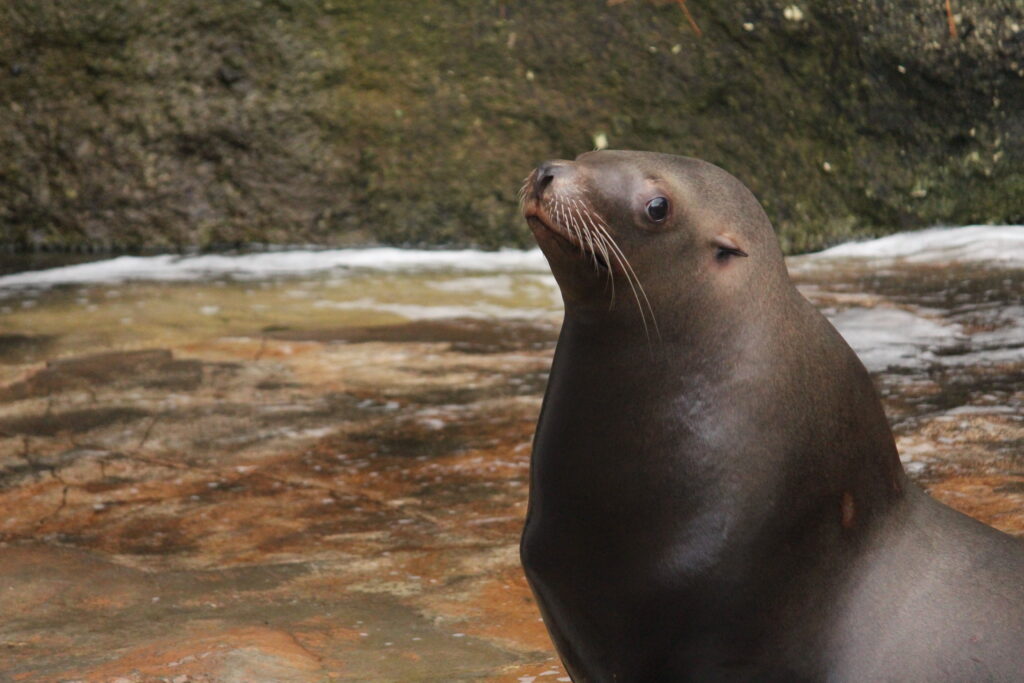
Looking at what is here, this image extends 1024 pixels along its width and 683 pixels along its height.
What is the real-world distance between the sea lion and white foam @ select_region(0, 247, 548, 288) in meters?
5.22

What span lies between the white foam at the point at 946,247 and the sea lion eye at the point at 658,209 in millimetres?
4718

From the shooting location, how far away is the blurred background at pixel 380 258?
314 cm

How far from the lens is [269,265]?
25.3ft

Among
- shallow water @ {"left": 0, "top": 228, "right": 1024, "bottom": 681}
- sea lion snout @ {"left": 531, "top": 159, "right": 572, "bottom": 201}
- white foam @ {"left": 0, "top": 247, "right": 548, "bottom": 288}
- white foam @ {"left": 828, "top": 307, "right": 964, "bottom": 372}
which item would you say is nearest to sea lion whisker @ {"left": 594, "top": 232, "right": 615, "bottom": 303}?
sea lion snout @ {"left": 531, "top": 159, "right": 572, "bottom": 201}

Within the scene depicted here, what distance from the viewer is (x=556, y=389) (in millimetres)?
2125

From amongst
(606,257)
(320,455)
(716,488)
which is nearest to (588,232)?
(606,257)

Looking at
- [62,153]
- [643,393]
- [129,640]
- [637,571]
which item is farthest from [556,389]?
[62,153]

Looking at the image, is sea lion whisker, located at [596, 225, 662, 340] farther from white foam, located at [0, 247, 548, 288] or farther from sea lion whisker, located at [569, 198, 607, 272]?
white foam, located at [0, 247, 548, 288]

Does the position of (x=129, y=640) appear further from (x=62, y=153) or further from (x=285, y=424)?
(x=62, y=153)

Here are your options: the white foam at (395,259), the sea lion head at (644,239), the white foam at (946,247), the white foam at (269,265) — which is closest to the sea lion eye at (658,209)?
the sea lion head at (644,239)

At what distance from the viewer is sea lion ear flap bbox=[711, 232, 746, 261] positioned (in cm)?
214

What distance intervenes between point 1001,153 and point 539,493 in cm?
624

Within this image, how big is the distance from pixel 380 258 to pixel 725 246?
5807mm

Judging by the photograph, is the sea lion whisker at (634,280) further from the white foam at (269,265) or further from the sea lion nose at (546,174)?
the white foam at (269,265)
